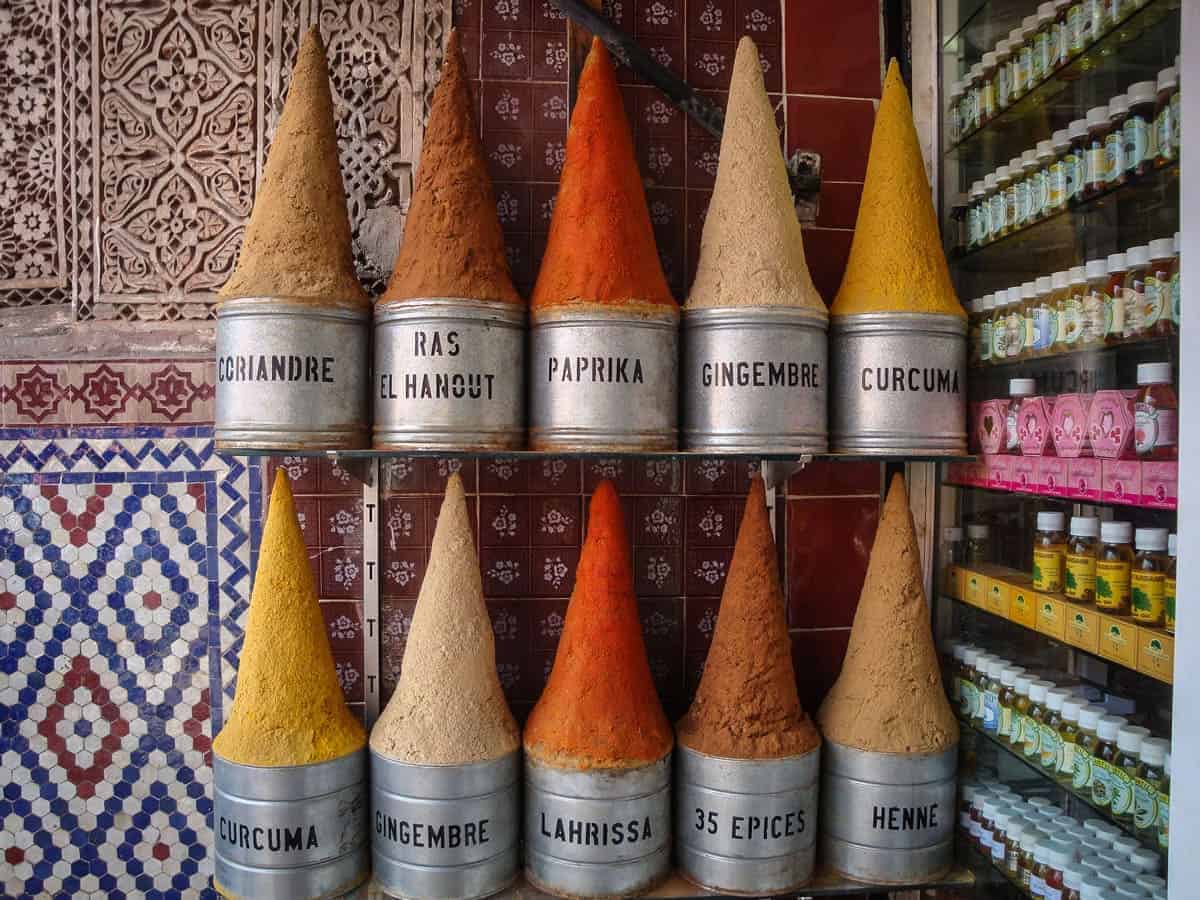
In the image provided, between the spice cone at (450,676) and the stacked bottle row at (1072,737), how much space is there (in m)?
0.94

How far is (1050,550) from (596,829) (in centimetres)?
97

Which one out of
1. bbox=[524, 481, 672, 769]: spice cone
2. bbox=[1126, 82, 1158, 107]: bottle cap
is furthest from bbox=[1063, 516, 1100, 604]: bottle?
bbox=[524, 481, 672, 769]: spice cone

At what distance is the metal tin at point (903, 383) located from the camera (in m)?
1.67

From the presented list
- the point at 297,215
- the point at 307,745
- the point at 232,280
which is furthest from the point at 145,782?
the point at 297,215

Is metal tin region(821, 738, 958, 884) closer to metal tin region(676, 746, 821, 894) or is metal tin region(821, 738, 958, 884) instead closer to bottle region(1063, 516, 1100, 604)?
metal tin region(676, 746, 821, 894)

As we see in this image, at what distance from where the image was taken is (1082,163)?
1.48 meters

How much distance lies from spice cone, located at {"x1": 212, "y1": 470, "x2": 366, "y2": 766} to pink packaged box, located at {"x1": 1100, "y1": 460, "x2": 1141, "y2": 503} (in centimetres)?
140

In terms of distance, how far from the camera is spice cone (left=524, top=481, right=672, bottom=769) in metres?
1.61

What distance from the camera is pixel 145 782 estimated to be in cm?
188

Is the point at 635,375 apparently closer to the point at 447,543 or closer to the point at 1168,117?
the point at 447,543

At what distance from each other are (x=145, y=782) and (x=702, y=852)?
1218 mm

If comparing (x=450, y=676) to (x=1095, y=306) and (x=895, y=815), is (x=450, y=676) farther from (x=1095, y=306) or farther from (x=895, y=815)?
(x=1095, y=306)

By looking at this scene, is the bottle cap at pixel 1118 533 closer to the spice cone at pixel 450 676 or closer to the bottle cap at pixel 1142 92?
the bottle cap at pixel 1142 92

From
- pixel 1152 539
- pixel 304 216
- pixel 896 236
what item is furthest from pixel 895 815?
pixel 304 216
